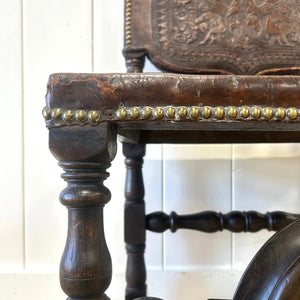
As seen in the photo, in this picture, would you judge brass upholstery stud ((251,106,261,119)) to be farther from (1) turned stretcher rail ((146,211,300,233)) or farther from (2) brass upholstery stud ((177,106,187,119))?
(1) turned stretcher rail ((146,211,300,233))

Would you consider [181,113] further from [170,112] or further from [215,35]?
[215,35]

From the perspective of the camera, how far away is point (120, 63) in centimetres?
84

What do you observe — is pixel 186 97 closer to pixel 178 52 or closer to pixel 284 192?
pixel 178 52

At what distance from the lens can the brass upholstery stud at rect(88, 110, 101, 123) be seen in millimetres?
280

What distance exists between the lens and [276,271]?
29 centimetres

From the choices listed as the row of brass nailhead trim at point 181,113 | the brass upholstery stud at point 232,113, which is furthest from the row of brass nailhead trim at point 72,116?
the brass upholstery stud at point 232,113

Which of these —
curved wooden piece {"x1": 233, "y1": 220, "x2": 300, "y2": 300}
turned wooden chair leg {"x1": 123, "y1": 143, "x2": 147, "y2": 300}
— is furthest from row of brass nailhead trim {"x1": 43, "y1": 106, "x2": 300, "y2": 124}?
turned wooden chair leg {"x1": 123, "y1": 143, "x2": 147, "y2": 300}

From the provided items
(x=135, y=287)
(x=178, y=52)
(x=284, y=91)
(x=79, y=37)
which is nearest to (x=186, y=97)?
(x=284, y=91)

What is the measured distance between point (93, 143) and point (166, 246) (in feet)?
2.09

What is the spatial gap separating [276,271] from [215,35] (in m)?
0.50

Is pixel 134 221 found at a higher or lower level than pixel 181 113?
lower

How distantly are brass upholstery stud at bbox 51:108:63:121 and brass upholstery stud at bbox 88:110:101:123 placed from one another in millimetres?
23

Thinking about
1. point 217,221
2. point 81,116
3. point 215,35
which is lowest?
point 217,221

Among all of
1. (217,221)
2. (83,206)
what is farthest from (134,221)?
(83,206)
